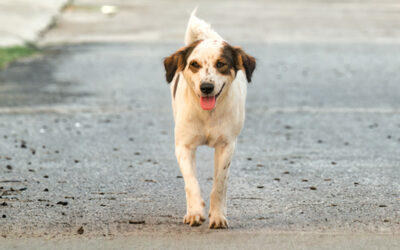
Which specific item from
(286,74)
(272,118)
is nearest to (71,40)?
(286,74)

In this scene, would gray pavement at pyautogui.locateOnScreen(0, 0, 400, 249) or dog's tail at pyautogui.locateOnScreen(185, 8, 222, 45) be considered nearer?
gray pavement at pyautogui.locateOnScreen(0, 0, 400, 249)

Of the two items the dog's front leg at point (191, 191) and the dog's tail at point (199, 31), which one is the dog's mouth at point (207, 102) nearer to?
the dog's front leg at point (191, 191)

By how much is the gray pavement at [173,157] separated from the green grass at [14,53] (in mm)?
576

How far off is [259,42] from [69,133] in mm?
9797

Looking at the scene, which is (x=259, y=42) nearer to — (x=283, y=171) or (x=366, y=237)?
(x=283, y=171)

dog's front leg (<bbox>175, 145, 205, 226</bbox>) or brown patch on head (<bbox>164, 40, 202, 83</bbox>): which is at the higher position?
brown patch on head (<bbox>164, 40, 202, 83</bbox>)

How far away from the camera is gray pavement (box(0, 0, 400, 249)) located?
6.23 meters

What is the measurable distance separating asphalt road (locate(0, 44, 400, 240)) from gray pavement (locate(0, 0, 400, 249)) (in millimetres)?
18

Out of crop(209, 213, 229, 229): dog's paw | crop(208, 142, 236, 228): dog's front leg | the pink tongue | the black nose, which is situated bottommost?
crop(209, 213, 229, 229): dog's paw

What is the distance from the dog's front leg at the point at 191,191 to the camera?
620cm

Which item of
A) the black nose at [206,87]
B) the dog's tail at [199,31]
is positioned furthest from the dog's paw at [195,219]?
the dog's tail at [199,31]

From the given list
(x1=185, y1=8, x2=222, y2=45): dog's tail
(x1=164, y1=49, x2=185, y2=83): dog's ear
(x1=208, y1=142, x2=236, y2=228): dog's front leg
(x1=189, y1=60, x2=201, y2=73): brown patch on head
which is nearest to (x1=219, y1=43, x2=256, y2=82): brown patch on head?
(x1=189, y1=60, x2=201, y2=73): brown patch on head

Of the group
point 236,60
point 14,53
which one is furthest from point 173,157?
point 14,53

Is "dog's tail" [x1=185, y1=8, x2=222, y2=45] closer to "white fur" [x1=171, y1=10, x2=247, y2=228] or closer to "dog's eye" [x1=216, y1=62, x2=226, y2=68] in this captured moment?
"white fur" [x1=171, y1=10, x2=247, y2=228]
